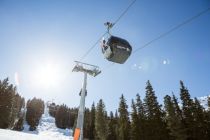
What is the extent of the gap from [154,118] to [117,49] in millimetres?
31771

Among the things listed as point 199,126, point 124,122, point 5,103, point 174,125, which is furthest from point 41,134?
point 199,126

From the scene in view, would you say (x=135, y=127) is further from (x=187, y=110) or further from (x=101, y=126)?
(x=101, y=126)

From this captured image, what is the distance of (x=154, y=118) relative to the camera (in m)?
40.3

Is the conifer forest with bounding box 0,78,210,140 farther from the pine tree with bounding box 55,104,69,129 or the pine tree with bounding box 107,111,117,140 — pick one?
the pine tree with bounding box 55,104,69,129

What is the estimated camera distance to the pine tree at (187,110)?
3672 cm

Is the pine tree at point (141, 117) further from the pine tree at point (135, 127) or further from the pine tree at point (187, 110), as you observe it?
the pine tree at point (187, 110)

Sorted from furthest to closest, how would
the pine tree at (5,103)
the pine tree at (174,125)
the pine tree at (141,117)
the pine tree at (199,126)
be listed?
the pine tree at (5,103)
the pine tree at (141,117)
the pine tree at (174,125)
the pine tree at (199,126)

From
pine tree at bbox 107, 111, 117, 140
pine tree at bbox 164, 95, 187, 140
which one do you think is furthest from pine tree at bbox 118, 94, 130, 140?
pine tree at bbox 164, 95, 187, 140

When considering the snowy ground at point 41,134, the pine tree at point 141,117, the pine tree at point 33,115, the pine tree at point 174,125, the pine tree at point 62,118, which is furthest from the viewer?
the pine tree at point 62,118

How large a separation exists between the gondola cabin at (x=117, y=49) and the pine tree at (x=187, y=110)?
1172 inches

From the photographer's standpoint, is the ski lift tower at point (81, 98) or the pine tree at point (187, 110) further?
the pine tree at point (187, 110)

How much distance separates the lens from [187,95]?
1545 inches

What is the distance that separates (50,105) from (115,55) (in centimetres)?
12680

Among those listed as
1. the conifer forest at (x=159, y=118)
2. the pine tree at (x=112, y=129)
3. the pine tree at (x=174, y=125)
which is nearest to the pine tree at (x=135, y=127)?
the conifer forest at (x=159, y=118)
